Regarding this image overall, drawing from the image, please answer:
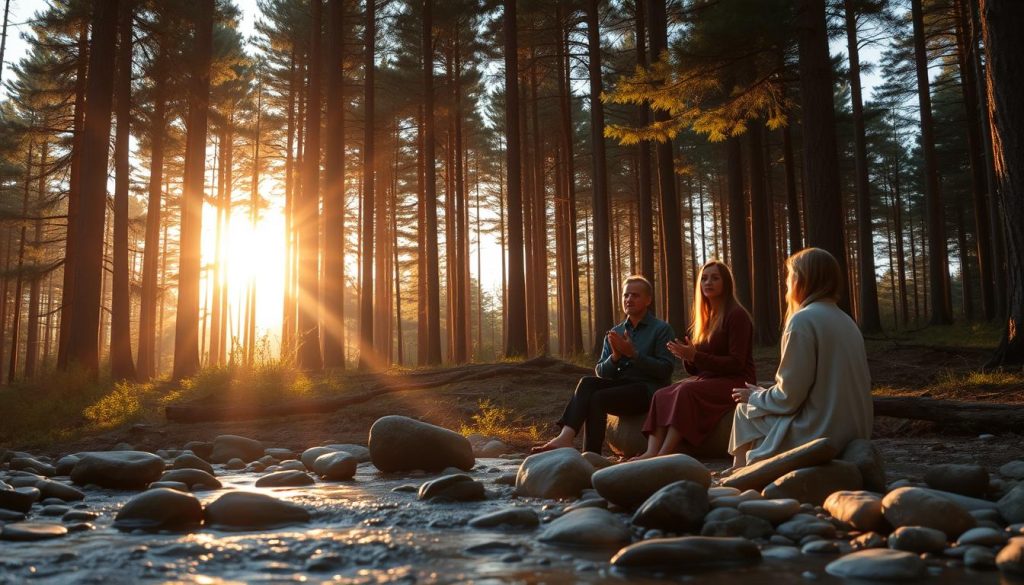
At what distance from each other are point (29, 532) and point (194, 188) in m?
13.9

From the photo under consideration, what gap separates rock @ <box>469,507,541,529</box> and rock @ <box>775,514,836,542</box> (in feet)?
3.96

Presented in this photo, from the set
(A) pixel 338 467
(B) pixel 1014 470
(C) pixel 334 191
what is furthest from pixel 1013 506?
(C) pixel 334 191

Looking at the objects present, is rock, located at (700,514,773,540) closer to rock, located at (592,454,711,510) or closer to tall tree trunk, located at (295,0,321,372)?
rock, located at (592,454,711,510)

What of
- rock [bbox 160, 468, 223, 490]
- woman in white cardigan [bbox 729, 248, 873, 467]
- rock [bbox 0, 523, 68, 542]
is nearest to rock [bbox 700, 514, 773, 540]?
woman in white cardigan [bbox 729, 248, 873, 467]

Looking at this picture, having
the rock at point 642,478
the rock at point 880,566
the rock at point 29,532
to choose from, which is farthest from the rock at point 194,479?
the rock at point 880,566

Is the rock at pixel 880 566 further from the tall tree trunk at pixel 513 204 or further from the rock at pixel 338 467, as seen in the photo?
the tall tree trunk at pixel 513 204

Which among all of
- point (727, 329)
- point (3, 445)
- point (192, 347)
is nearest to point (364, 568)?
point (727, 329)

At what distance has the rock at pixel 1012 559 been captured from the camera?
102 inches

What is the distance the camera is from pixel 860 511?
3332mm

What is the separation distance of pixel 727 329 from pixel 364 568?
387 cm

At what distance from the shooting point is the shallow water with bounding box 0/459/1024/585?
2682mm

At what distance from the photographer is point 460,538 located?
11.2 feet

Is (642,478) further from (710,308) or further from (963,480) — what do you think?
(710,308)

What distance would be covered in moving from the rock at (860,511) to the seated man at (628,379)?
2925 millimetres
